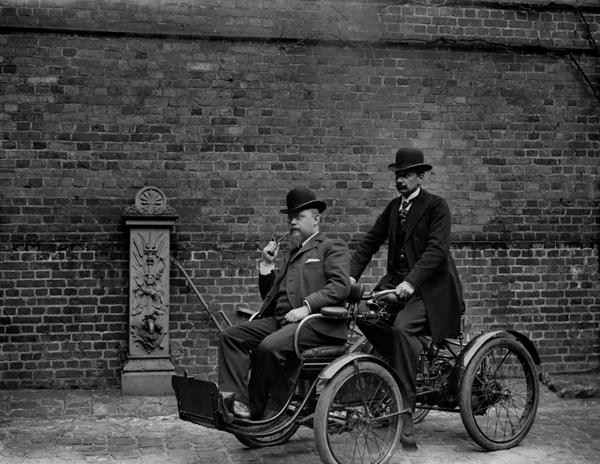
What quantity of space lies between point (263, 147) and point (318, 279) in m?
2.99

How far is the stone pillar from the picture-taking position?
805 centimetres

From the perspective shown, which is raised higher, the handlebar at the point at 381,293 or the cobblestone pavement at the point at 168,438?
the handlebar at the point at 381,293

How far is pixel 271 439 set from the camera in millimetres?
5863

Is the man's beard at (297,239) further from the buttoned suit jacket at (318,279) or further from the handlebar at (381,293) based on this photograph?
the handlebar at (381,293)

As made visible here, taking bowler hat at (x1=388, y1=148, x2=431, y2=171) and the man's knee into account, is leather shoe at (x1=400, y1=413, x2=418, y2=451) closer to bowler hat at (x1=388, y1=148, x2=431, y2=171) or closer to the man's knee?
the man's knee

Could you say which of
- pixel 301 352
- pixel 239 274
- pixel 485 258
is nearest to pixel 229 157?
pixel 239 274

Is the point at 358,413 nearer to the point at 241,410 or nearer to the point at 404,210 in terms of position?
the point at 241,410

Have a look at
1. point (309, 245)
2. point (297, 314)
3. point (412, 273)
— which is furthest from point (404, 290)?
point (297, 314)

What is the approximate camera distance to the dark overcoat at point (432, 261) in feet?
20.3

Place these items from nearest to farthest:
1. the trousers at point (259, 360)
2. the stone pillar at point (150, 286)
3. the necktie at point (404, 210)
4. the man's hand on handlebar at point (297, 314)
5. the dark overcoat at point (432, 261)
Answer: the trousers at point (259, 360), the man's hand on handlebar at point (297, 314), the dark overcoat at point (432, 261), the necktie at point (404, 210), the stone pillar at point (150, 286)

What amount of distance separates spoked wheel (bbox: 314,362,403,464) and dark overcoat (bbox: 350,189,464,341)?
0.67 metres

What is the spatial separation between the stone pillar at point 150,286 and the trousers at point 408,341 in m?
2.46

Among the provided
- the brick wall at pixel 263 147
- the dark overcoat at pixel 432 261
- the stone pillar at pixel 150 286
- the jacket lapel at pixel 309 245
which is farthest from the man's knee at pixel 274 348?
the brick wall at pixel 263 147

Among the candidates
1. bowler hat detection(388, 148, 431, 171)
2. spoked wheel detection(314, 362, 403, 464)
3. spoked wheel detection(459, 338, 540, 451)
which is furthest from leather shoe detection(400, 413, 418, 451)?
bowler hat detection(388, 148, 431, 171)
